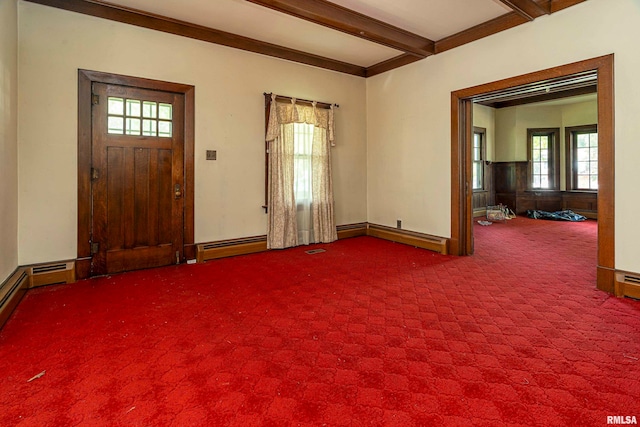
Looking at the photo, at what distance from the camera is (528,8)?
352 cm

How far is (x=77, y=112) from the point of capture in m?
3.65

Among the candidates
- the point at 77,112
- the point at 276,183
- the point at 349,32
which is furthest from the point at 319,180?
the point at 77,112

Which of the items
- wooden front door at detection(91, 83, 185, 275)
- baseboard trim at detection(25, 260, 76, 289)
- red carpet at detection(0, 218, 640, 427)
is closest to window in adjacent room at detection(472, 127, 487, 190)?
red carpet at detection(0, 218, 640, 427)

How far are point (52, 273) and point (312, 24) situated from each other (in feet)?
13.5

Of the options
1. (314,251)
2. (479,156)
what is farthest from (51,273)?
(479,156)

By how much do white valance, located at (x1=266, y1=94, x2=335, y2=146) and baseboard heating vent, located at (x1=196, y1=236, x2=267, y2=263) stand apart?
1525mm

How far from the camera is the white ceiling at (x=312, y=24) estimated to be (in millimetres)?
3744

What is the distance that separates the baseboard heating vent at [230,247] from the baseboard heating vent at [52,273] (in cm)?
135

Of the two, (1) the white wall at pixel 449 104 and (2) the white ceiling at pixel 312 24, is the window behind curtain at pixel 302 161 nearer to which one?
(2) the white ceiling at pixel 312 24

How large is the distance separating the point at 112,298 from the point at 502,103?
32.3 ft

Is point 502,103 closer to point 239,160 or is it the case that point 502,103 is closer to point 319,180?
point 319,180

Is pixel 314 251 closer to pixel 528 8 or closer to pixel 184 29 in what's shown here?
pixel 184 29

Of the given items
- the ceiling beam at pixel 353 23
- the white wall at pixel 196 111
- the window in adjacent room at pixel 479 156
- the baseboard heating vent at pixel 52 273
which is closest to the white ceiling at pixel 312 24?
the ceiling beam at pixel 353 23

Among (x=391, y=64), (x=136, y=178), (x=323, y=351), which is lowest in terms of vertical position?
(x=323, y=351)
